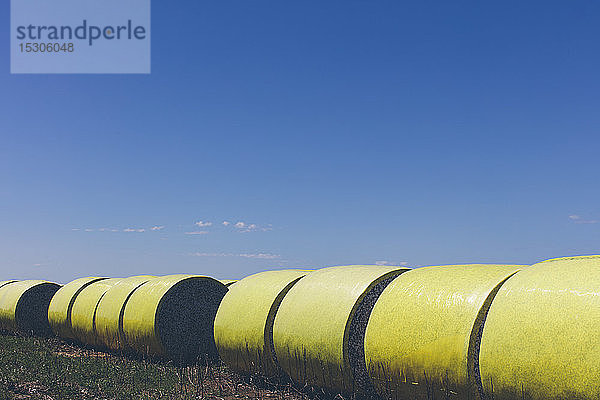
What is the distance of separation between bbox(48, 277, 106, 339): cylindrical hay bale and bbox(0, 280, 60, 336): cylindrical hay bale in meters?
1.29

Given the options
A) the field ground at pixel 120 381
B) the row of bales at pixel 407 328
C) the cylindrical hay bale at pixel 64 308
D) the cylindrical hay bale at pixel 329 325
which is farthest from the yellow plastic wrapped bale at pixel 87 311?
the cylindrical hay bale at pixel 329 325

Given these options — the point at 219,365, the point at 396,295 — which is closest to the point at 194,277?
the point at 219,365

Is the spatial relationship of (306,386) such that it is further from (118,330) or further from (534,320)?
(118,330)

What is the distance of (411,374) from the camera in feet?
20.7

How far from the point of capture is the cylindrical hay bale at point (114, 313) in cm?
1216

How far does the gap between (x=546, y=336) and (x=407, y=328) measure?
5.26 feet

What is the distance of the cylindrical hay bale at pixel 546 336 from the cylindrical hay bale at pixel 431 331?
0.21 meters

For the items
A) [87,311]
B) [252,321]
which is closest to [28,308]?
[87,311]

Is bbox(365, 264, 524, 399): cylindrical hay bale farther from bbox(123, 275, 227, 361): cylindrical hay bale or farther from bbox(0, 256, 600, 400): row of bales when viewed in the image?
bbox(123, 275, 227, 361): cylindrical hay bale

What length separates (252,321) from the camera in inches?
340

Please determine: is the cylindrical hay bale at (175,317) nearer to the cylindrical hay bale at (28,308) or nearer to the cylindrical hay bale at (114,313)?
the cylindrical hay bale at (114,313)

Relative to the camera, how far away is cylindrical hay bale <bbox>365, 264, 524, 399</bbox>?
5.85 meters

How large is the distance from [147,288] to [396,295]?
6655 mm

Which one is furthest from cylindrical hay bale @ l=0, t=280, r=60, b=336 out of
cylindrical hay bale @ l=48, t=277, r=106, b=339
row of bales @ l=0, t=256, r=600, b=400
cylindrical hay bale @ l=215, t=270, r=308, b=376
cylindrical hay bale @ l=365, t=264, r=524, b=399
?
cylindrical hay bale @ l=365, t=264, r=524, b=399
